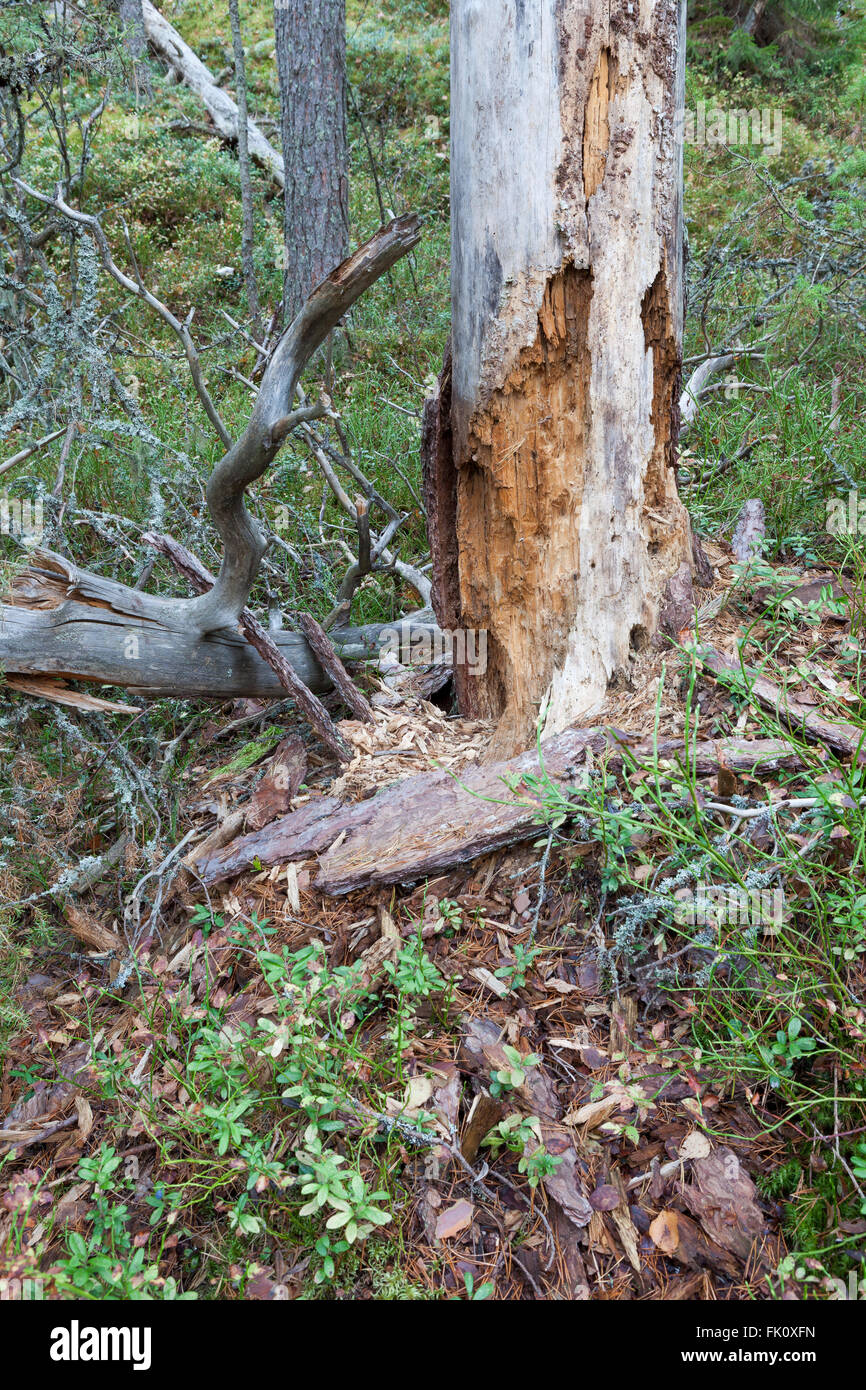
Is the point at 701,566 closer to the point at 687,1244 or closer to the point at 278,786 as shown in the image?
the point at 278,786

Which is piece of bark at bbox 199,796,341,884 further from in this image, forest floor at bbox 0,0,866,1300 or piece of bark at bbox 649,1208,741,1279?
piece of bark at bbox 649,1208,741,1279

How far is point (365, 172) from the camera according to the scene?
381 inches

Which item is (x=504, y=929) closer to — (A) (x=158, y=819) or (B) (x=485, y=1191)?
(B) (x=485, y=1191)

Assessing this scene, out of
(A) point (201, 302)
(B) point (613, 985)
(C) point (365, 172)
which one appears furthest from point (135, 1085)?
(C) point (365, 172)

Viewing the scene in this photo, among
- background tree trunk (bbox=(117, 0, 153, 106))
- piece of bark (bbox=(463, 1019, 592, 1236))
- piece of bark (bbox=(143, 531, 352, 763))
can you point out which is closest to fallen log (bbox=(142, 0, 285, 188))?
background tree trunk (bbox=(117, 0, 153, 106))

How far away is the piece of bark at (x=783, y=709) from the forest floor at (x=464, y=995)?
2 centimetres

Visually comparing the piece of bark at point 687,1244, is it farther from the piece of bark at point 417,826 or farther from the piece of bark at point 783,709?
the piece of bark at point 783,709

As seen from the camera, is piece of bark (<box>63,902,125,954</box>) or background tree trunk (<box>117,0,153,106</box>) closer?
piece of bark (<box>63,902,125,954</box>)

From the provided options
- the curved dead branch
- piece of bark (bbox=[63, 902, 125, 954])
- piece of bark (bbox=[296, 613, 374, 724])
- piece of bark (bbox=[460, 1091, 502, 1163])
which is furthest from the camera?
piece of bark (bbox=[296, 613, 374, 724])

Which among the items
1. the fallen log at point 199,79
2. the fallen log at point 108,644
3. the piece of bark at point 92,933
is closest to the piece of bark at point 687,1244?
the piece of bark at point 92,933

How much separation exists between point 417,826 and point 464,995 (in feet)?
1.80

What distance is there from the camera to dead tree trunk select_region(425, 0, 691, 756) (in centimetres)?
255

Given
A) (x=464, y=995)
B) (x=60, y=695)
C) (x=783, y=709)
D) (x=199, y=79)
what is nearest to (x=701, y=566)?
(x=783, y=709)

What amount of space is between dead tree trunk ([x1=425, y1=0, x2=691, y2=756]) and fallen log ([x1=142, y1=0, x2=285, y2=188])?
9.01 meters
